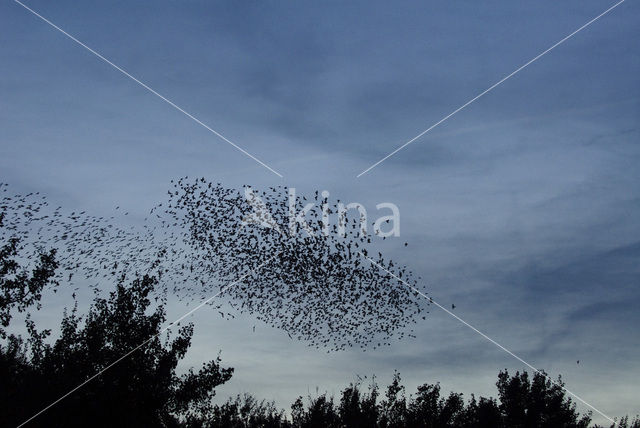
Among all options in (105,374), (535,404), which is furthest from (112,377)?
(535,404)

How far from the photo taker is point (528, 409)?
61.2 metres

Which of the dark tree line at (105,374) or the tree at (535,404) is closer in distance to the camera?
the dark tree line at (105,374)

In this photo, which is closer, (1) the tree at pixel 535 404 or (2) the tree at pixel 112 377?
(2) the tree at pixel 112 377

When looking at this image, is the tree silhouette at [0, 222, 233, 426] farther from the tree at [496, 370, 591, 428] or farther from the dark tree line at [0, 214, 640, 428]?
the tree at [496, 370, 591, 428]

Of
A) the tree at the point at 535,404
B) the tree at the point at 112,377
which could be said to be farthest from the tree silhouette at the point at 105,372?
the tree at the point at 535,404

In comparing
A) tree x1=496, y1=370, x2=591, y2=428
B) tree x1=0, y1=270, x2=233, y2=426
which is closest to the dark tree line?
tree x1=0, y1=270, x2=233, y2=426

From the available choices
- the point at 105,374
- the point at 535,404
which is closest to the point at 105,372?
the point at 105,374

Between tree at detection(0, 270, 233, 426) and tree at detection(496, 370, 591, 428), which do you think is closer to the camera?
tree at detection(0, 270, 233, 426)

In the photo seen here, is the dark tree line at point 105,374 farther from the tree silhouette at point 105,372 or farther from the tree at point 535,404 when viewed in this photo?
the tree at point 535,404

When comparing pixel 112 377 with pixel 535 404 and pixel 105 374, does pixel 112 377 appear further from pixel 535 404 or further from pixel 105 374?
pixel 535 404

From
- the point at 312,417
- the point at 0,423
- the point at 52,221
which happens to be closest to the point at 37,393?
the point at 0,423

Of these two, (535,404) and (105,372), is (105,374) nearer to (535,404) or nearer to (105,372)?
(105,372)

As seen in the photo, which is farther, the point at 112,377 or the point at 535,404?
the point at 535,404

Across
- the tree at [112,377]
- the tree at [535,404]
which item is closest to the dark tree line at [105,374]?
the tree at [112,377]
